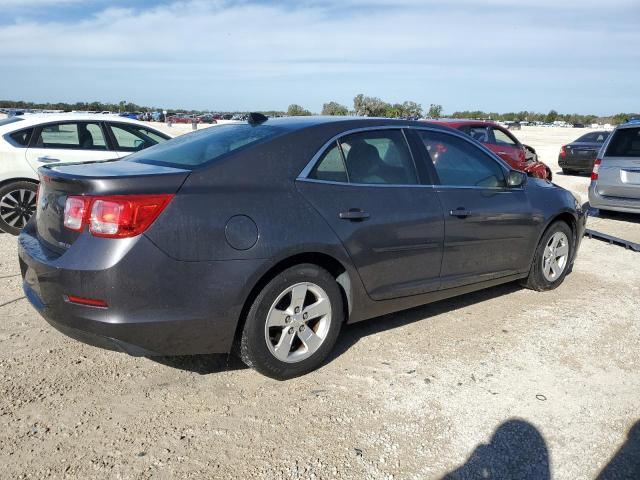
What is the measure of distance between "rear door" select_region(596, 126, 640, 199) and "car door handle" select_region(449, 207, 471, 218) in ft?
19.6

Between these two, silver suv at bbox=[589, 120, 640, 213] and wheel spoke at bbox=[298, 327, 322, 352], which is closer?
wheel spoke at bbox=[298, 327, 322, 352]

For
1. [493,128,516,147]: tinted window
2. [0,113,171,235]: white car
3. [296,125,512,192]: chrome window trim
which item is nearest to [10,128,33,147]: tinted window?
[0,113,171,235]: white car

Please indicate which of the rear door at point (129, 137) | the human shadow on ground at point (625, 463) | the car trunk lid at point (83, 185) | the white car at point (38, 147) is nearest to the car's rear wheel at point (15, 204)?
the white car at point (38, 147)

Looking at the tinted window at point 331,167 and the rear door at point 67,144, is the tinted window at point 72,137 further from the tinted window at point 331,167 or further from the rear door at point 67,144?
the tinted window at point 331,167

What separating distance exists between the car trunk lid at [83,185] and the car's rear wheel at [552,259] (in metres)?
3.51

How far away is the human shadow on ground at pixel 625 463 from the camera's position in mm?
2730

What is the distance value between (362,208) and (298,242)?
0.59m

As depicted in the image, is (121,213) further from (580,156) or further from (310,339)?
(580,156)

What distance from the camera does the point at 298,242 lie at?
11.0 feet

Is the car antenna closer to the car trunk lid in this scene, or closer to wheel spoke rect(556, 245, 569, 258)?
the car trunk lid

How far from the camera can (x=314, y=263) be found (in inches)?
140

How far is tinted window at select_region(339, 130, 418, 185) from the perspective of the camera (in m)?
3.86

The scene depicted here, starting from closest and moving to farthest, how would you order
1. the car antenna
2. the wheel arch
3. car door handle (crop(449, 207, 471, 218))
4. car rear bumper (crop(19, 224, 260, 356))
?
car rear bumper (crop(19, 224, 260, 356)) → the wheel arch → the car antenna → car door handle (crop(449, 207, 471, 218))

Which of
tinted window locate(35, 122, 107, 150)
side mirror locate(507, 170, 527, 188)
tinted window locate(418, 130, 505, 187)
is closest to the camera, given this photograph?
tinted window locate(418, 130, 505, 187)
